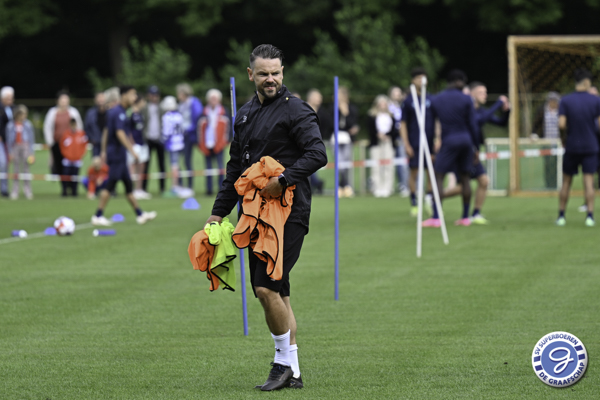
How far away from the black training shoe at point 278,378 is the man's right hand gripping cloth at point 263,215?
0.61 metres

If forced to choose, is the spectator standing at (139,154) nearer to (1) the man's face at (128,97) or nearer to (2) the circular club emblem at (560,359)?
(1) the man's face at (128,97)

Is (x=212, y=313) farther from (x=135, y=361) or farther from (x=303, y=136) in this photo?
(x=303, y=136)

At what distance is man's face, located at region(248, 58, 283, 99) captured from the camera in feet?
17.4

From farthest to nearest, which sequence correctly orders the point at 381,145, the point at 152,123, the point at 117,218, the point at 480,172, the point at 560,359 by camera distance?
the point at 152,123 < the point at 381,145 < the point at 117,218 < the point at 480,172 < the point at 560,359

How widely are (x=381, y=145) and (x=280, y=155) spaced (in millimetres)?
15625

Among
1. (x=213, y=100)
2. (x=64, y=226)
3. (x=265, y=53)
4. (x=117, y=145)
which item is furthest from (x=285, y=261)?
(x=213, y=100)

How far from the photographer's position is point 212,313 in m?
7.96

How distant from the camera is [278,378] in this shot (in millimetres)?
5480

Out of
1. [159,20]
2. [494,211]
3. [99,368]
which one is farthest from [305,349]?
[159,20]

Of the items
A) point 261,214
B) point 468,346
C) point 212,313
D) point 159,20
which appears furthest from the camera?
point 159,20

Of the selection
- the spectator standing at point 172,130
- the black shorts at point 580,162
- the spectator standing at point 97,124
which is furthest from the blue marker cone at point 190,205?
the black shorts at point 580,162

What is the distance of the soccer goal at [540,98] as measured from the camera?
19.9 meters

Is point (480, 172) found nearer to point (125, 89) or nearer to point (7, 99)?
point (125, 89)

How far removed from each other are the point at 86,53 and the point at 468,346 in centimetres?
4416
